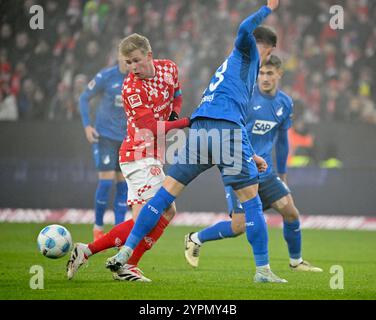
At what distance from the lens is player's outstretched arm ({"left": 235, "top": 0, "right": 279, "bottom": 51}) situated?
678 cm

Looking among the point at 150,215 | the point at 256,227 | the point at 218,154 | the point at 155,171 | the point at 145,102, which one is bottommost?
the point at 256,227

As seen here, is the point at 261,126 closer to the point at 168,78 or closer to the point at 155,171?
the point at 168,78

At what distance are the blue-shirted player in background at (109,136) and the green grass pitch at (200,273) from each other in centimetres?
71

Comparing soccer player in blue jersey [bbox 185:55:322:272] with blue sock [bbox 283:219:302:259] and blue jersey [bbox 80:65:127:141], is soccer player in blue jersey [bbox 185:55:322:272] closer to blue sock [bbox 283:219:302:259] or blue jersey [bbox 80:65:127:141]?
blue sock [bbox 283:219:302:259]

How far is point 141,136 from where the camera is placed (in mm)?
7371

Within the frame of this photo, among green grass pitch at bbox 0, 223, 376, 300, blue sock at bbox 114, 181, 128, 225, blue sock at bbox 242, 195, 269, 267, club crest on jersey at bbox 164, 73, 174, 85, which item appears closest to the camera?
green grass pitch at bbox 0, 223, 376, 300

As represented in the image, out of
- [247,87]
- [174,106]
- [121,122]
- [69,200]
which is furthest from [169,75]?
[69,200]

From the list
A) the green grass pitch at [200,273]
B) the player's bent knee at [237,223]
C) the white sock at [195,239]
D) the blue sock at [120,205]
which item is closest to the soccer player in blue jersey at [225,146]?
the green grass pitch at [200,273]

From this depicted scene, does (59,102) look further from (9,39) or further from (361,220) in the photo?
(361,220)

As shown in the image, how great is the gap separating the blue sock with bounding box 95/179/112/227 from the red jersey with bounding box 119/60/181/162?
3510mm

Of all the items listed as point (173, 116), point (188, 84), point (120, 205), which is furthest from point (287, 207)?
point (188, 84)

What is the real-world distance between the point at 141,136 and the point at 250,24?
1346mm

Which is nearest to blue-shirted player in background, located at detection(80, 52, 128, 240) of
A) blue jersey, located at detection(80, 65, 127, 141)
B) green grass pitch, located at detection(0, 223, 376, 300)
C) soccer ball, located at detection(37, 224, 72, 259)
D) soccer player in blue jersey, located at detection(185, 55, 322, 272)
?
blue jersey, located at detection(80, 65, 127, 141)
